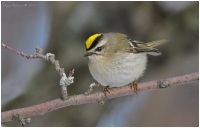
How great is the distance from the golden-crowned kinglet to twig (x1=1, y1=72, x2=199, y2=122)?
0.74ft

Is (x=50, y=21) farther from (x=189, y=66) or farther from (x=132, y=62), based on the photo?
(x=189, y=66)

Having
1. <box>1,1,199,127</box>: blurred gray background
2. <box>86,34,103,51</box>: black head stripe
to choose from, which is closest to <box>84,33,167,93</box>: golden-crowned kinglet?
<box>86,34,103,51</box>: black head stripe

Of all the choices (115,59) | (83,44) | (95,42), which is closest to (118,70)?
(115,59)

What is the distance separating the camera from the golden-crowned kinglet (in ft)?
6.64

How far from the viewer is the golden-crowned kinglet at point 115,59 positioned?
2025mm

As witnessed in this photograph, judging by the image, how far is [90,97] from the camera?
1.64 metres

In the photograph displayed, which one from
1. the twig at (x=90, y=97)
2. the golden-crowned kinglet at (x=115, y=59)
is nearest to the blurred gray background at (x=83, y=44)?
the golden-crowned kinglet at (x=115, y=59)

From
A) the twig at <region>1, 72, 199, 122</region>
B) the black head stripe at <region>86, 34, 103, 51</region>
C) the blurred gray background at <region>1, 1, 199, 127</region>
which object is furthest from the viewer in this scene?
the blurred gray background at <region>1, 1, 199, 127</region>

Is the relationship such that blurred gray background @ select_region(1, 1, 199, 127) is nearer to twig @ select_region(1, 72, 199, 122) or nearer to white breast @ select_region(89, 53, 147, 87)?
white breast @ select_region(89, 53, 147, 87)

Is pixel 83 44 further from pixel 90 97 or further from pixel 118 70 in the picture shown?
pixel 90 97

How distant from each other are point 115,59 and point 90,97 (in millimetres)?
538

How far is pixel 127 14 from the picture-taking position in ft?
8.00

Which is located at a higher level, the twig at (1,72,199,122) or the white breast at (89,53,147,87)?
the white breast at (89,53,147,87)

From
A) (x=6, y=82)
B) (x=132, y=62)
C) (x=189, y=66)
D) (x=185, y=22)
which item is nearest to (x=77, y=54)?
(x=132, y=62)
